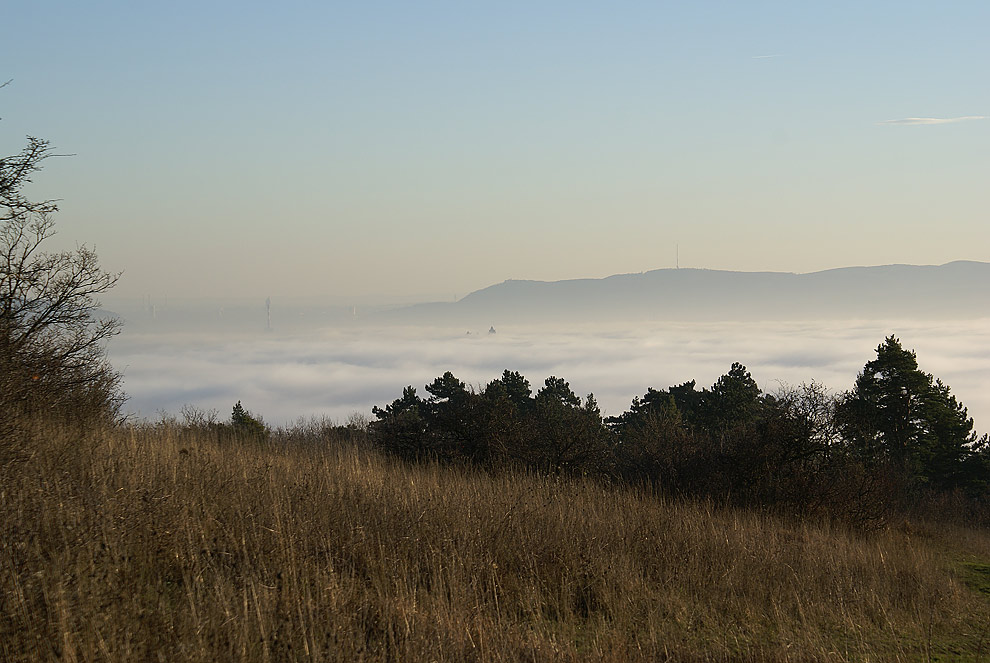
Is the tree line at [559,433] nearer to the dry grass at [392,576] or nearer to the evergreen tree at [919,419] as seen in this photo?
the dry grass at [392,576]

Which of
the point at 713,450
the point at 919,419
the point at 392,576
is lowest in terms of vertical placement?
the point at 919,419

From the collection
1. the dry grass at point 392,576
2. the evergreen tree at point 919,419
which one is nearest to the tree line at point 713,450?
the dry grass at point 392,576

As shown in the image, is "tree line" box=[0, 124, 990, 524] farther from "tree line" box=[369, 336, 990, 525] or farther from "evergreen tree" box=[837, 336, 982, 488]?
"evergreen tree" box=[837, 336, 982, 488]

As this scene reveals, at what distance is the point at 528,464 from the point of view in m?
19.9

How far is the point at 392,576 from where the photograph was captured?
7504mm

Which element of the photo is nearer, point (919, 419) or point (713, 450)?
point (713, 450)

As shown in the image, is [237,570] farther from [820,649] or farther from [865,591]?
[865,591]

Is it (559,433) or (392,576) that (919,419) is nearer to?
(559,433)

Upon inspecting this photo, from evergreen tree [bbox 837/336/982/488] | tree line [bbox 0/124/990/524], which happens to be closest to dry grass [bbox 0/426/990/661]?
tree line [bbox 0/124/990/524]

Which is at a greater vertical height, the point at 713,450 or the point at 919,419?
the point at 713,450

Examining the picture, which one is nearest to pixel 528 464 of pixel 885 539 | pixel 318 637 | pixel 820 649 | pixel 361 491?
pixel 885 539

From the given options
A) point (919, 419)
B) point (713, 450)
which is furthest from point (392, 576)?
point (919, 419)

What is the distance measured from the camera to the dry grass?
536 cm

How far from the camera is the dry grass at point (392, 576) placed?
5.36 metres
